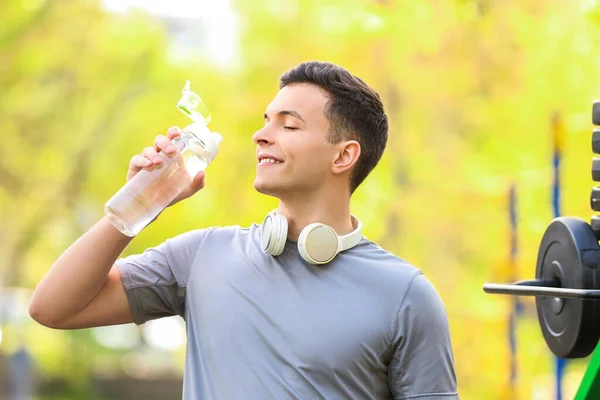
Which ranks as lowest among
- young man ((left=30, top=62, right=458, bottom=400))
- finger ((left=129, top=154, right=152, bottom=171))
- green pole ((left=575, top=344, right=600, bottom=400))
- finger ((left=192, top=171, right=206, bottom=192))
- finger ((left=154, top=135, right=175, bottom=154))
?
green pole ((left=575, top=344, right=600, bottom=400))

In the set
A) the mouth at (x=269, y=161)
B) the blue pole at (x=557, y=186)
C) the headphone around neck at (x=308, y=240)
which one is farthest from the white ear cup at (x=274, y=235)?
the blue pole at (x=557, y=186)

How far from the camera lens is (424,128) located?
26.0 ft

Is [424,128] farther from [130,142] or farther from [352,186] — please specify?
[352,186]

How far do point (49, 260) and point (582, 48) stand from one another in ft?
25.7

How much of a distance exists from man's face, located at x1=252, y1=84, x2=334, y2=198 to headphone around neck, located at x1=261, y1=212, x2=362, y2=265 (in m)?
0.09

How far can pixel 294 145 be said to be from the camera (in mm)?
2186

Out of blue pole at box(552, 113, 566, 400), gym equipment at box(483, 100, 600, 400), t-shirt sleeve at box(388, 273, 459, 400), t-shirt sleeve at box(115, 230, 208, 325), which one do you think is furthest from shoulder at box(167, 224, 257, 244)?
blue pole at box(552, 113, 566, 400)

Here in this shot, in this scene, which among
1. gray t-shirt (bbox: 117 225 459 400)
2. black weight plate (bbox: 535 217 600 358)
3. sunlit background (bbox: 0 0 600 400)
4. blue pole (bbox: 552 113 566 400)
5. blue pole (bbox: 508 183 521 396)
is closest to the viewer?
gray t-shirt (bbox: 117 225 459 400)

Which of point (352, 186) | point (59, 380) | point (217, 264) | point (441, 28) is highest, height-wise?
point (441, 28)

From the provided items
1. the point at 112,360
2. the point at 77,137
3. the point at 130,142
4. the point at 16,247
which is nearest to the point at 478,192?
the point at 130,142

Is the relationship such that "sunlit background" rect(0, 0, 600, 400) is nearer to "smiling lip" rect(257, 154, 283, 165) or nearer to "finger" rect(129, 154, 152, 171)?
"smiling lip" rect(257, 154, 283, 165)

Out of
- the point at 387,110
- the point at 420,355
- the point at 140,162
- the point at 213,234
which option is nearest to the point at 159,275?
the point at 213,234

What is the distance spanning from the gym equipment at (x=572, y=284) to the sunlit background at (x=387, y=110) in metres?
2.31

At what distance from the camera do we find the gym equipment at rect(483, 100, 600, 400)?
2.23 metres
